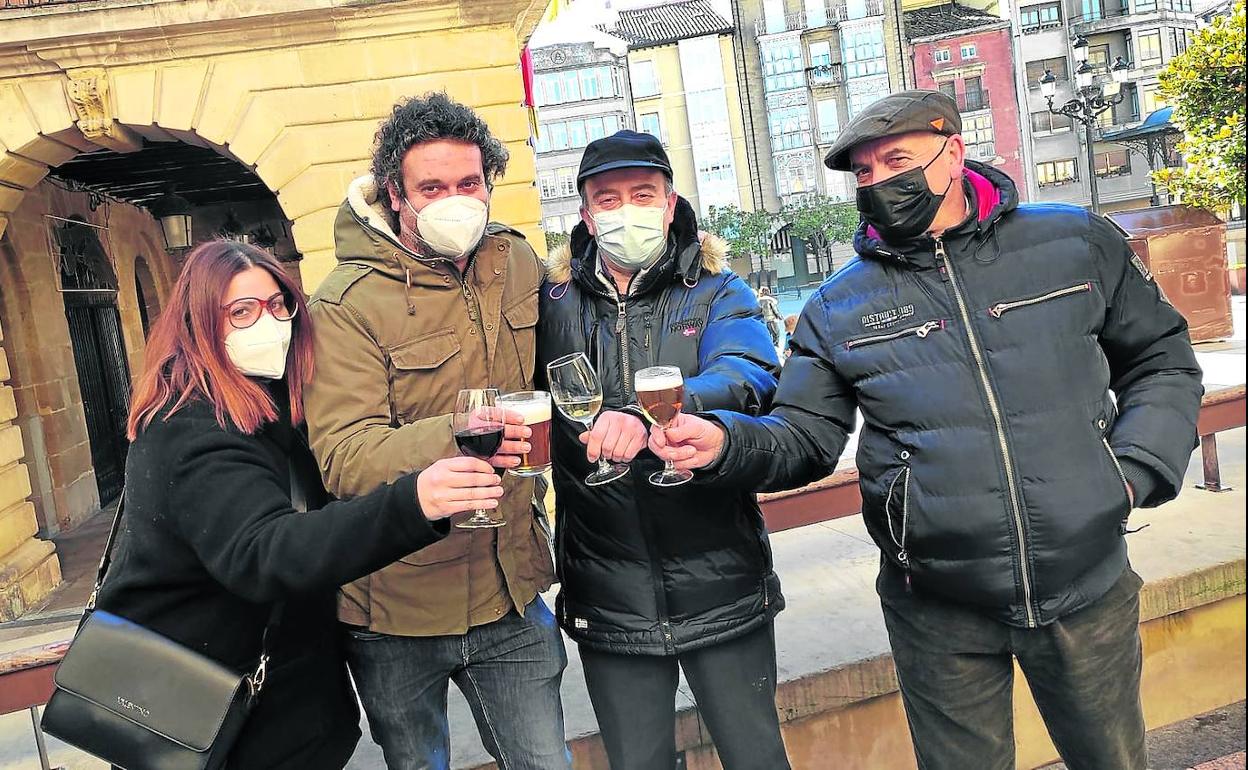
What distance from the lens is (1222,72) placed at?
32.9 ft

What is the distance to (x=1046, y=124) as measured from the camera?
45.9 m

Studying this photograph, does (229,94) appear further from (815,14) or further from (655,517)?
(815,14)

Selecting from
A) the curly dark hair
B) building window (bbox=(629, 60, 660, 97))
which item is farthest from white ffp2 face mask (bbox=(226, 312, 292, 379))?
building window (bbox=(629, 60, 660, 97))

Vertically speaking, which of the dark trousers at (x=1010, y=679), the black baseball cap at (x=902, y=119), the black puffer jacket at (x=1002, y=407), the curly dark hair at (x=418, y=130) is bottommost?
the dark trousers at (x=1010, y=679)

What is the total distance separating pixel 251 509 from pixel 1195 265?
1364 cm

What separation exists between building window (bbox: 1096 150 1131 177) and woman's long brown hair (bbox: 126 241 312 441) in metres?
50.8

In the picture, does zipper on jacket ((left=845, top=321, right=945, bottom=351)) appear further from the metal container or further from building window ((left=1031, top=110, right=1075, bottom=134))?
building window ((left=1031, top=110, right=1075, bottom=134))

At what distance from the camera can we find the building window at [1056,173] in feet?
152

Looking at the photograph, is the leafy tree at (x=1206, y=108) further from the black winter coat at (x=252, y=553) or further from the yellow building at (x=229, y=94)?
the black winter coat at (x=252, y=553)

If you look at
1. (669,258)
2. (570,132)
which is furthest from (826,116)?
(669,258)

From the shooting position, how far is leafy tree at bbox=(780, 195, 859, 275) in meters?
48.1

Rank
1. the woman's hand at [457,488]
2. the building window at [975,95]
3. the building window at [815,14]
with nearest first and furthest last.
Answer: the woman's hand at [457,488] → the building window at [975,95] → the building window at [815,14]

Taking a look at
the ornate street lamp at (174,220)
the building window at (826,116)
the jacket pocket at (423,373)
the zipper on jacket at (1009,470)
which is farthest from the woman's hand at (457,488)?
the building window at (826,116)

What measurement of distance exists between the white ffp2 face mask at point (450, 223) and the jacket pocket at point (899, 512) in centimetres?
112
